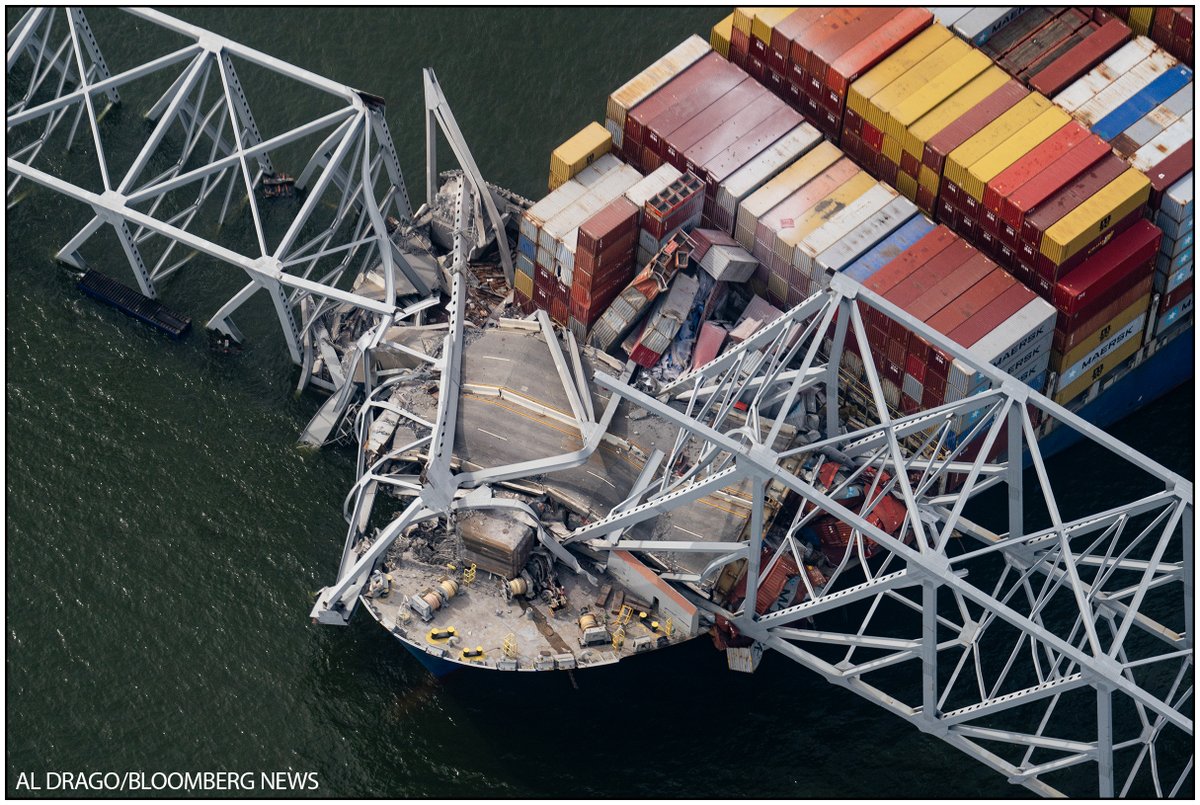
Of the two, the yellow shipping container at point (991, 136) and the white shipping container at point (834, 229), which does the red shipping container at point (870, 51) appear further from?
the yellow shipping container at point (991, 136)

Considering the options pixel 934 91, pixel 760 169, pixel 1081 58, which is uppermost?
pixel 934 91

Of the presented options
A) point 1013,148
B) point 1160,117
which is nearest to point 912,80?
point 1013,148

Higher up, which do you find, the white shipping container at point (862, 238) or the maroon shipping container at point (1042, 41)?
the maroon shipping container at point (1042, 41)

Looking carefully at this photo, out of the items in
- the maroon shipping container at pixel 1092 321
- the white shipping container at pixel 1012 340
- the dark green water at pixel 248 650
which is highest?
the white shipping container at pixel 1012 340

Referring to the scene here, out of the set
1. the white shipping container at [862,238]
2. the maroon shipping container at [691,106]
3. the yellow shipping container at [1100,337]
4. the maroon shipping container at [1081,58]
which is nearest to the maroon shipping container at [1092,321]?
the yellow shipping container at [1100,337]

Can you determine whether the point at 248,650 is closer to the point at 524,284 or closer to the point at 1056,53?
the point at 524,284

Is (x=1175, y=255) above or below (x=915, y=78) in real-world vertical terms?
below

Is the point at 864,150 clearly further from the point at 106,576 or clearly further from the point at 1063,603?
the point at 106,576
